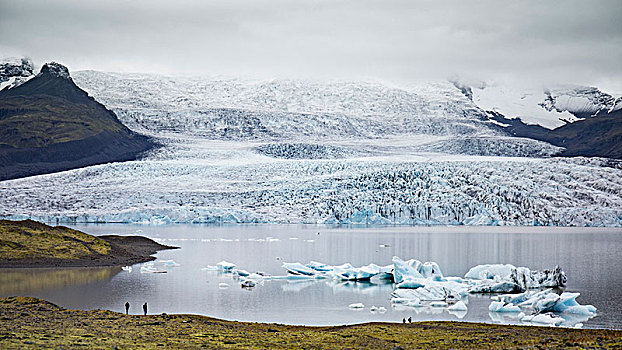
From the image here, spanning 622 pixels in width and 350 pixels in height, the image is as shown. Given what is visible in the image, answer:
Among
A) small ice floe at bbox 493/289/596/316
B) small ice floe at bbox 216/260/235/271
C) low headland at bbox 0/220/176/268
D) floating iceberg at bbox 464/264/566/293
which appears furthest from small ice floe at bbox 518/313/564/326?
low headland at bbox 0/220/176/268

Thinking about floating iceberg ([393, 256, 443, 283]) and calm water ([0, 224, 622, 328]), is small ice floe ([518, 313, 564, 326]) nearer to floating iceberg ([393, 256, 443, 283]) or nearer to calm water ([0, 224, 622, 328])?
calm water ([0, 224, 622, 328])

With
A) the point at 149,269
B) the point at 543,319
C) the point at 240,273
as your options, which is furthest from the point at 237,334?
the point at 149,269

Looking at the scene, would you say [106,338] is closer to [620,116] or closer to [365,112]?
[365,112]

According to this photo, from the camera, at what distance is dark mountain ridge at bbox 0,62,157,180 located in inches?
4237

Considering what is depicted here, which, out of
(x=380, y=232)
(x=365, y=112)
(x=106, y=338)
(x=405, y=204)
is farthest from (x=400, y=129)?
(x=106, y=338)

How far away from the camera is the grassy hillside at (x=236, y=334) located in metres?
12.8

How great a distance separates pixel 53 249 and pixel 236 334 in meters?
19.6

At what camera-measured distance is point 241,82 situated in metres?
142

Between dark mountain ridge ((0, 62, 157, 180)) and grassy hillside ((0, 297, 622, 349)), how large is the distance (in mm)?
89652

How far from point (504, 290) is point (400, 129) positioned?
107 meters

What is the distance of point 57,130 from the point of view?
382ft

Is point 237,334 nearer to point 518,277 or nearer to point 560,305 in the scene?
point 560,305

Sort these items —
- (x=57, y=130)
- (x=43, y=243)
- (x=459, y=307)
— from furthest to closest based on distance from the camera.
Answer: (x=57, y=130)
(x=43, y=243)
(x=459, y=307)

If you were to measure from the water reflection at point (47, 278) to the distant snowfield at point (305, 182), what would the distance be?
3437 centimetres
